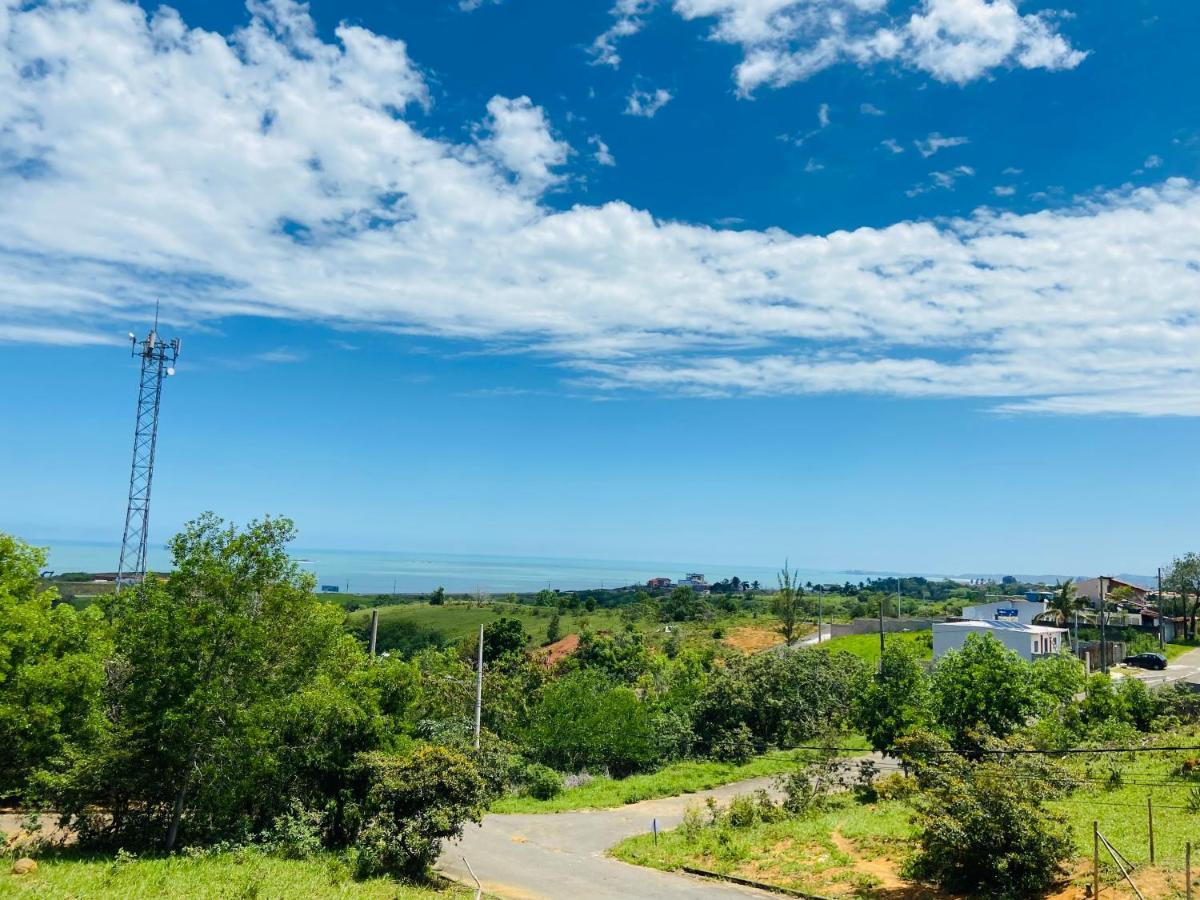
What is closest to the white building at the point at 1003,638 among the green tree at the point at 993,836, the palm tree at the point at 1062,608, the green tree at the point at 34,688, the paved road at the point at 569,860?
the palm tree at the point at 1062,608

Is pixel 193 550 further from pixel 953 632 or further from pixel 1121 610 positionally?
pixel 1121 610

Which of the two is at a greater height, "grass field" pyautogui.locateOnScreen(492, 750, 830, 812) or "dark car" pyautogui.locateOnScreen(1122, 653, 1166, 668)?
"dark car" pyautogui.locateOnScreen(1122, 653, 1166, 668)

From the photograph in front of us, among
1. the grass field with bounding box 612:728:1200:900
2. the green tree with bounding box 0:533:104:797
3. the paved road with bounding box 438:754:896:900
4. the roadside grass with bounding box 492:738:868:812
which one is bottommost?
the roadside grass with bounding box 492:738:868:812

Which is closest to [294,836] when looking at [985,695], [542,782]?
[542,782]

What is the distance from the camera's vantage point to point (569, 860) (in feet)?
66.9

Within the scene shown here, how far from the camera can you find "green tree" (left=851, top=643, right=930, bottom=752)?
26.7 meters

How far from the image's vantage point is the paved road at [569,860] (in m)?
17.4

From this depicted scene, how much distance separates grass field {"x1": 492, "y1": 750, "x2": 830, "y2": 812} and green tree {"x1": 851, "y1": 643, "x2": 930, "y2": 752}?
5560mm

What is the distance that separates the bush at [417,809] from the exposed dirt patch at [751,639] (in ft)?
161

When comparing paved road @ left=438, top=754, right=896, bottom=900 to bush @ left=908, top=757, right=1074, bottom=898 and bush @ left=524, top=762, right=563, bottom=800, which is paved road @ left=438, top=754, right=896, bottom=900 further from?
bush @ left=908, top=757, right=1074, bottom=898

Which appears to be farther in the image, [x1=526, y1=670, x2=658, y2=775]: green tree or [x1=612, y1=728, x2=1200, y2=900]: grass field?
[x1=526, y1=670, x2=658, y2=775]: green tree

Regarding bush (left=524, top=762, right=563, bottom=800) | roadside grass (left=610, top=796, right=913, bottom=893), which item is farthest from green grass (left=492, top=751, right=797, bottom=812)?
roadside grass (left=610, top=796, right=913, bottom=893)

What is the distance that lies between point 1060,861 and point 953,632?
Result: 33.6 metres

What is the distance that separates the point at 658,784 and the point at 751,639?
4292 centimetres
